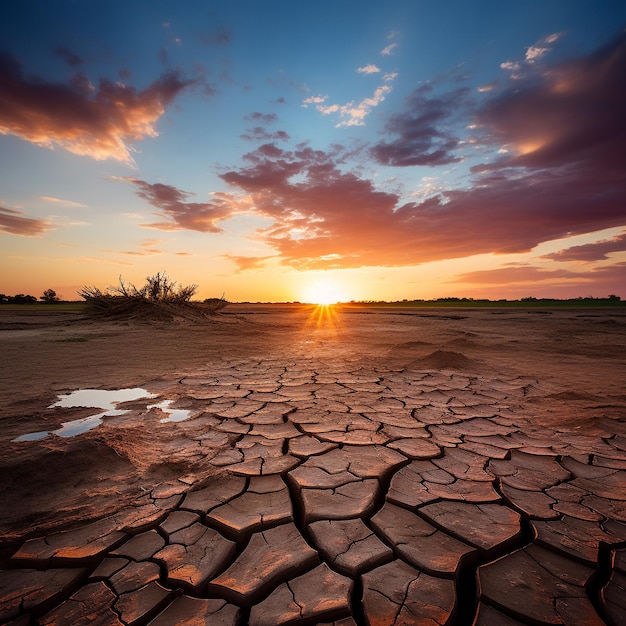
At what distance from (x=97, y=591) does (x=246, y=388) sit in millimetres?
2663

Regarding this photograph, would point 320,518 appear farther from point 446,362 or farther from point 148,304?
point 148,304

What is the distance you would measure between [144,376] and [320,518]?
3.62m

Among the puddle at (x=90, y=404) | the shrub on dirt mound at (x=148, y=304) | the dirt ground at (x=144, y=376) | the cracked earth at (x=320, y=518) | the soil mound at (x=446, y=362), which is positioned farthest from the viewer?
the shrub on dirt mound at (x=148, y=304)

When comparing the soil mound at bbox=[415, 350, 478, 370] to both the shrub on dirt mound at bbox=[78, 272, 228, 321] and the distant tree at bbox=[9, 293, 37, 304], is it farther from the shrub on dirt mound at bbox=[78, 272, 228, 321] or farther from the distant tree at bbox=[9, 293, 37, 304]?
the distant tree at bbox=[9, 293, 37, 304]

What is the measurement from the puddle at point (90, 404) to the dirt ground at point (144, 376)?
0.10m

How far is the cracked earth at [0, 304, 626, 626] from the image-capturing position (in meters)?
1.13

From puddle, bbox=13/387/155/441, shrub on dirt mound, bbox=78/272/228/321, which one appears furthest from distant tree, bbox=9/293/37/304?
puddle, bbox=13/387/155/441

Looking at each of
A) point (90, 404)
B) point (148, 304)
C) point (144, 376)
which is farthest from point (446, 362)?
point (148, 304)

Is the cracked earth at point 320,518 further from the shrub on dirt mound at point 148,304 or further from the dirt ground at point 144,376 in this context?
the shrub on dirt mound at point 148,304

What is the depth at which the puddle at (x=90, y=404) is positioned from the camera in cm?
246

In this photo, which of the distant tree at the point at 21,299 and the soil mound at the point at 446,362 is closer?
the soil mound at the point at 446,362

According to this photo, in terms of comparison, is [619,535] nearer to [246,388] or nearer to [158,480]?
[158,480]

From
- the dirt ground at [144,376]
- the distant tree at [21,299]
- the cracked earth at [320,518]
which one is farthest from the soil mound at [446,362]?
the distant tree at [21,299]

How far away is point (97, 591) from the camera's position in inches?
46.4
